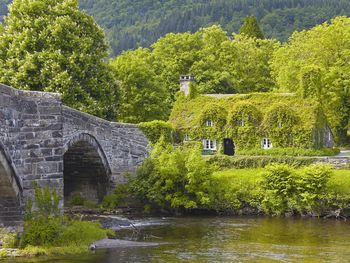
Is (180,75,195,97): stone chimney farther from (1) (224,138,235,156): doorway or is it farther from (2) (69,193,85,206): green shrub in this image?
(2) (69,193,85,206): green shrub

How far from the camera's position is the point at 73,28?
136ft

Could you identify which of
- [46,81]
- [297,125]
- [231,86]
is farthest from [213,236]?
[231,86]

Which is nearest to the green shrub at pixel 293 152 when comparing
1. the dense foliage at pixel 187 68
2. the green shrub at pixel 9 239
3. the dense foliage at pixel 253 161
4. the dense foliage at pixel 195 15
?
the dense foliage at pixel 253 161

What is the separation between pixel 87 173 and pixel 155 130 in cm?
536

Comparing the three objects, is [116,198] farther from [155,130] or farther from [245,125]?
[245,125]

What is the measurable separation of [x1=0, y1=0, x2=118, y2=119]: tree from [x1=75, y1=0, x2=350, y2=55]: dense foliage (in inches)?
4485

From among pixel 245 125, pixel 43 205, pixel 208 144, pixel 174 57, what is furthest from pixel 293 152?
pixel 174 57

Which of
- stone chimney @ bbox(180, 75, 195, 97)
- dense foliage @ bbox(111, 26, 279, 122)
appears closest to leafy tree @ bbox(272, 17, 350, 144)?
dense foliage @ bbox(111, 26, 279, 122)

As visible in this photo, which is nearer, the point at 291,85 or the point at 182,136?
the point at 182,136

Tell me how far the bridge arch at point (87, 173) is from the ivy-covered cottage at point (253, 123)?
1215cm

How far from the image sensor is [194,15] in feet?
575

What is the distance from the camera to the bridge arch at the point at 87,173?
35.3 metres

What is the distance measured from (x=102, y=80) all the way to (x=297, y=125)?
1330 cm

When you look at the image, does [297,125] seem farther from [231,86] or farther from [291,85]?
[231,86]
